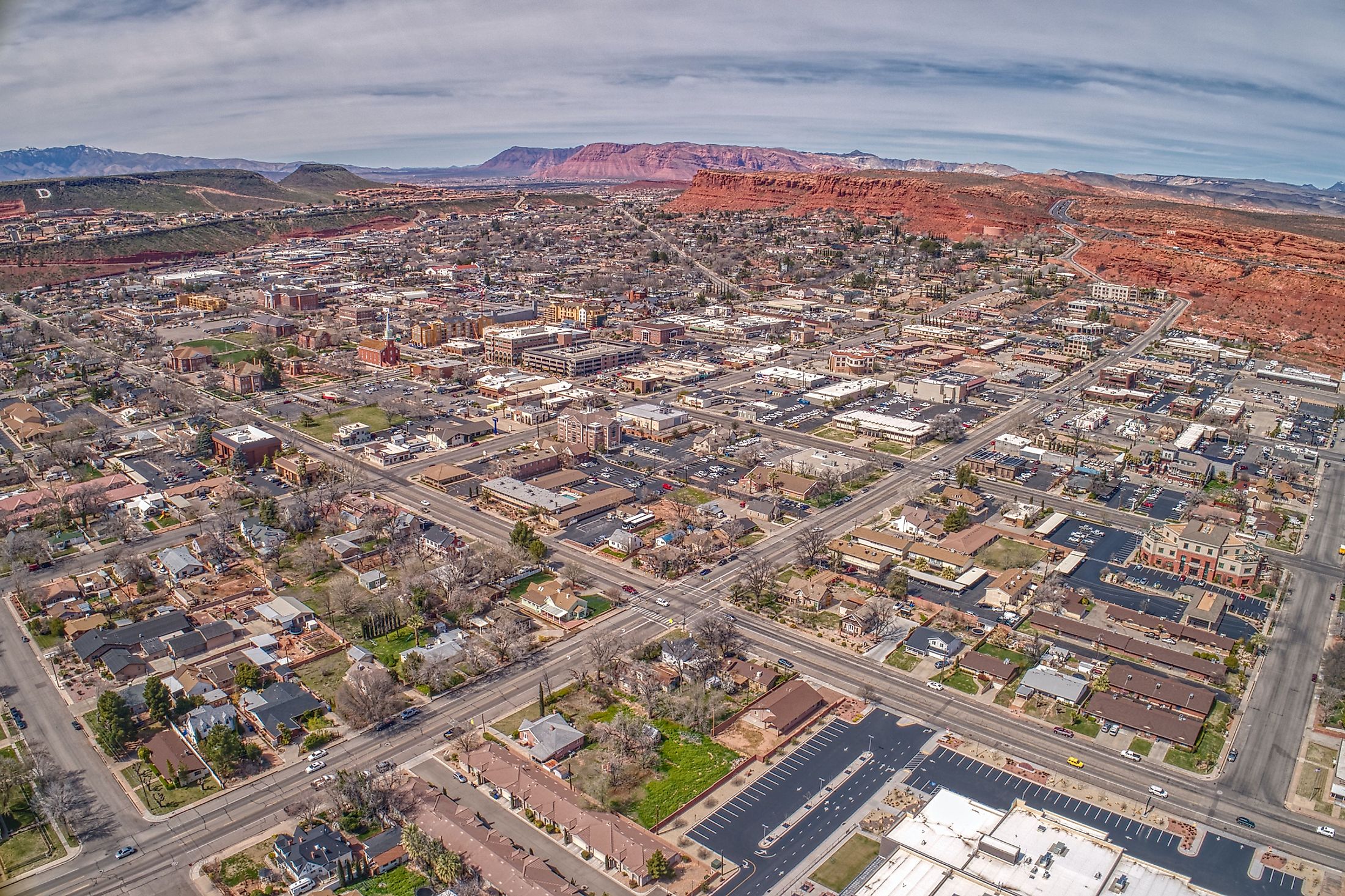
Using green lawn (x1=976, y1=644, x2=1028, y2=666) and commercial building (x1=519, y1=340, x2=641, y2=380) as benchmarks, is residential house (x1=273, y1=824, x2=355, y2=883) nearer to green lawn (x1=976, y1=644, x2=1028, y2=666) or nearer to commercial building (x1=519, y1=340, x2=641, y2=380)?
green lawn (x1=976, y1=644, x2=1028, y2=666)

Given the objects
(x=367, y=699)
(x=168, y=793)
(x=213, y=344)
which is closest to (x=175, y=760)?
(x=168, y=793)

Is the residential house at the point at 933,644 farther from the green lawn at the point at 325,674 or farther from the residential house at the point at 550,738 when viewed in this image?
the green lawn at the point at 325,674

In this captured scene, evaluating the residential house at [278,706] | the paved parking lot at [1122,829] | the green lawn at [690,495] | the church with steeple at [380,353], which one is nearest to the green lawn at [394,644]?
the residential house at [278,706]

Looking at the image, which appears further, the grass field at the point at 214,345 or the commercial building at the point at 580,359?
the grass field at the point at 214,345

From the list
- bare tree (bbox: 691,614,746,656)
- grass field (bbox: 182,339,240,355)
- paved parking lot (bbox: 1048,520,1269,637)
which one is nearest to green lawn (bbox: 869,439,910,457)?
paved parking lot (bbox: 1048,520,1269,637)

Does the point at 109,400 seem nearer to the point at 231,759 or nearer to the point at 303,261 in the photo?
the point at 231,759

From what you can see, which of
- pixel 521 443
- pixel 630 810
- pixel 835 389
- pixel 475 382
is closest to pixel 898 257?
pixel 835 389

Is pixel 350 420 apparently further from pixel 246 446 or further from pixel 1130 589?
pixel 1130 589
